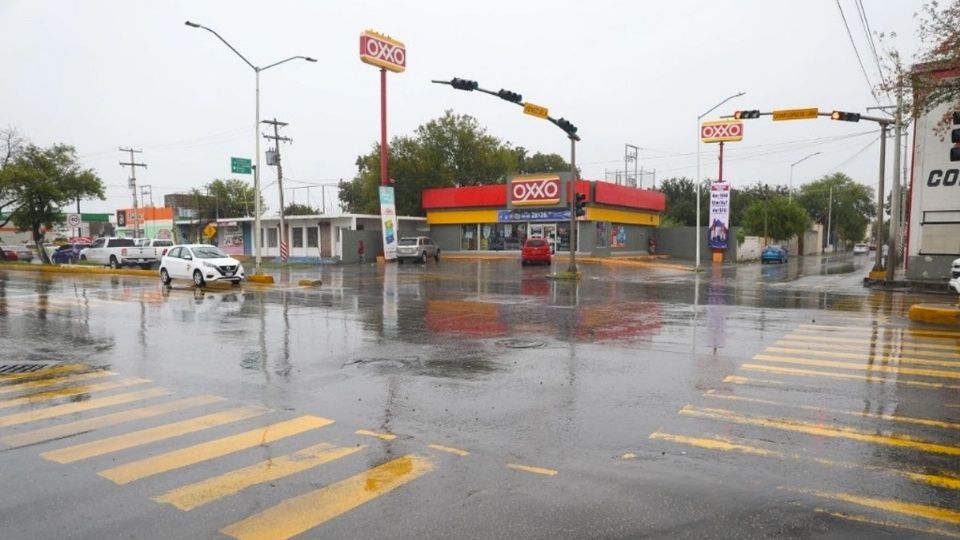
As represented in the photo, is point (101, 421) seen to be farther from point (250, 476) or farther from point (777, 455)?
point (777, 455)

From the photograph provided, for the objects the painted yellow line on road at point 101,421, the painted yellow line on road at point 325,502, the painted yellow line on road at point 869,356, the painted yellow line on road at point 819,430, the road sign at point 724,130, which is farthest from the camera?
the road sign at point 724,130

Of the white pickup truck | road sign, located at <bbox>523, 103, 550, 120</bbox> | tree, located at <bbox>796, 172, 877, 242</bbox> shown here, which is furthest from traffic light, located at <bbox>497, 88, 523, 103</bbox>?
tree, located at <bbox>796, 172, 877, 242</bbox>

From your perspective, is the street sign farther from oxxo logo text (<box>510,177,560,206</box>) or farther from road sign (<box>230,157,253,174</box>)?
road sign (<box>230,157,253,174</box>)

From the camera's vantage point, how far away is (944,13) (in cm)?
1670

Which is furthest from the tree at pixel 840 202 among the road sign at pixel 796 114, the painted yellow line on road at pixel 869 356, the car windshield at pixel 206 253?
the painted yellow line on road at pixel 869 356

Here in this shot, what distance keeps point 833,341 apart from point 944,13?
11.0 metres

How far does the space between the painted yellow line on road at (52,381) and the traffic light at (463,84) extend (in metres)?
13.4

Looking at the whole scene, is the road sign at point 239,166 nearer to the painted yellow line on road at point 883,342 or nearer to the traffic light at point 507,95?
the traffic light at point 507,95

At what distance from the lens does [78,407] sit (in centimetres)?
740

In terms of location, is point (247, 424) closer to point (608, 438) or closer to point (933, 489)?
point (608, 438)

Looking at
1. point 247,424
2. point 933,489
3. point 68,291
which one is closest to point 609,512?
point 933,489

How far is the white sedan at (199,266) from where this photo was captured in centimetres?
2544

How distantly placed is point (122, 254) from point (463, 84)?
96.8 ft

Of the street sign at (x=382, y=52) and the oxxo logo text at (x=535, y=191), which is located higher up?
the street sign at (x=382, y=52)
